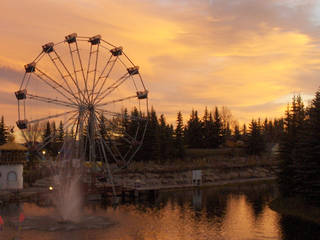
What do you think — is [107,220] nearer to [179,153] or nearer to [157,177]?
[157,177]

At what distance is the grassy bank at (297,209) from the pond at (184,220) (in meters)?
1.06

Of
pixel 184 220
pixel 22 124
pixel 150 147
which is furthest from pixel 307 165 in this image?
pixel 150 147

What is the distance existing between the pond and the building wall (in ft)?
33.9

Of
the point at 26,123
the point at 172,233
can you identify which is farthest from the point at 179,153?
the point at 172,233

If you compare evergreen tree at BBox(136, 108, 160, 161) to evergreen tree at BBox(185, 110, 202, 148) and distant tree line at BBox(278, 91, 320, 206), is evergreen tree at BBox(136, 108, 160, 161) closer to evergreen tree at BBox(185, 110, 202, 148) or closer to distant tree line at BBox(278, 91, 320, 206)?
evergreen tree at BBox(185, 110, 202, 148)

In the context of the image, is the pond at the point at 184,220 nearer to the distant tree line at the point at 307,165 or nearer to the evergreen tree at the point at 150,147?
the distant tree line at the point at 307,165

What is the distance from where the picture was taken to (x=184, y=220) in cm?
4050

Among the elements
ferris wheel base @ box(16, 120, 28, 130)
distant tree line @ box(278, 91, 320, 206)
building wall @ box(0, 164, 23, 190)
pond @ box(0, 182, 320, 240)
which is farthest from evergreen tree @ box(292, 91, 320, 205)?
building wall @ box(0, 164, 23, 190)

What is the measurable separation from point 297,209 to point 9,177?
38943mm

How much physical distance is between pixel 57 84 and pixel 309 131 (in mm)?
28833

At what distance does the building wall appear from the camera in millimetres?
59000

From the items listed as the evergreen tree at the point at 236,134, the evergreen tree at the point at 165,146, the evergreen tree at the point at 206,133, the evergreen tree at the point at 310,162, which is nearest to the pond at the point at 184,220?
the evergreen tree at the point at 310,162

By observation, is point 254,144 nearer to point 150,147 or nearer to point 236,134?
point 150,147

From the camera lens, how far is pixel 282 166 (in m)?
47.8
